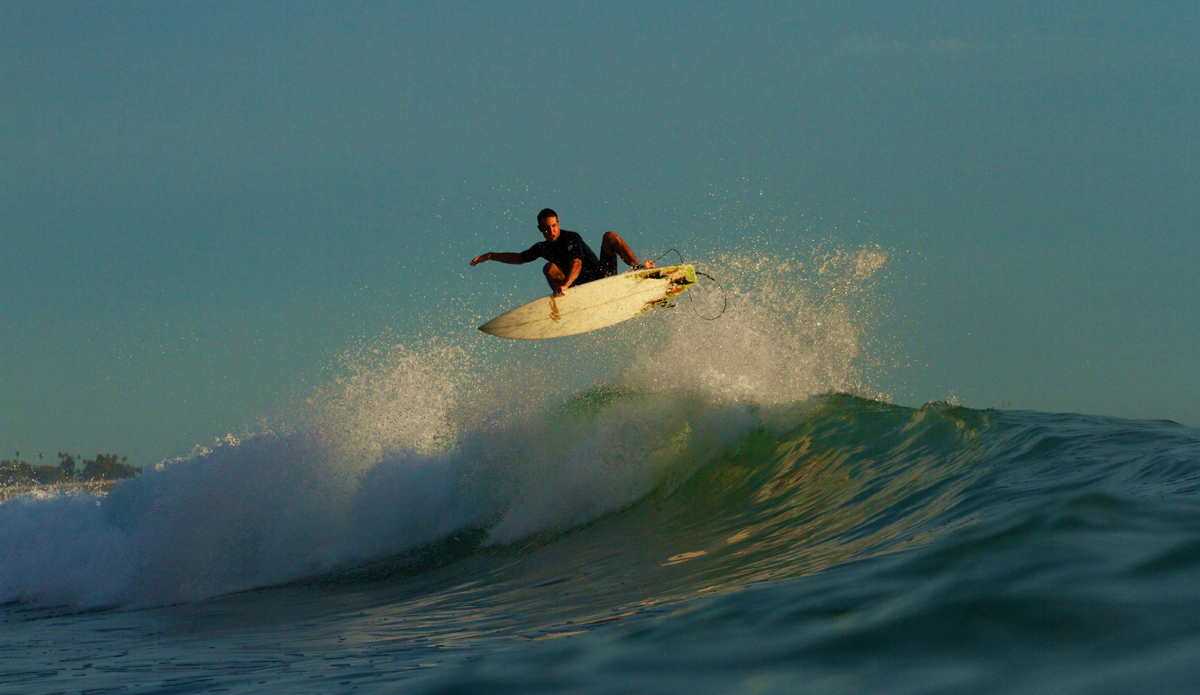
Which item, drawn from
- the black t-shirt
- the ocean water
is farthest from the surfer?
the ocean water

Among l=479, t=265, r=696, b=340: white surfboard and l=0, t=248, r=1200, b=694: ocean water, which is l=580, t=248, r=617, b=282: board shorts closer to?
l=479, t=265, r=696, b=340: white surfboard

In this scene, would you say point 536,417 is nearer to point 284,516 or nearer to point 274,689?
point 284,516

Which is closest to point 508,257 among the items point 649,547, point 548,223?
point 548,223

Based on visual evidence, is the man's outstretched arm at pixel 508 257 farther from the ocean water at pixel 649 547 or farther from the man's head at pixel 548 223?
the ocean water at pixel 649 547

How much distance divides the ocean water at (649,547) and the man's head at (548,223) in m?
2.63

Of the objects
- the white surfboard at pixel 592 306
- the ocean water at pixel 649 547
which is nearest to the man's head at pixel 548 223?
the white surfboard at pixel 592 306

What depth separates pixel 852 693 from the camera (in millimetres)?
2514

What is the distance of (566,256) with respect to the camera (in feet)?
31.6

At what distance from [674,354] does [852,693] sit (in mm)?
9217

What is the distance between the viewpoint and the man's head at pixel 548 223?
9492 millimetres

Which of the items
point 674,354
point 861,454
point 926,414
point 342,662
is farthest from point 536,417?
point 342,662

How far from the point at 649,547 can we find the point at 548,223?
13.5ft

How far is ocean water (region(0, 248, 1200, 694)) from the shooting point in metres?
2.95

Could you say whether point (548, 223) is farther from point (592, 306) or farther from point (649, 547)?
point (649, 547)
